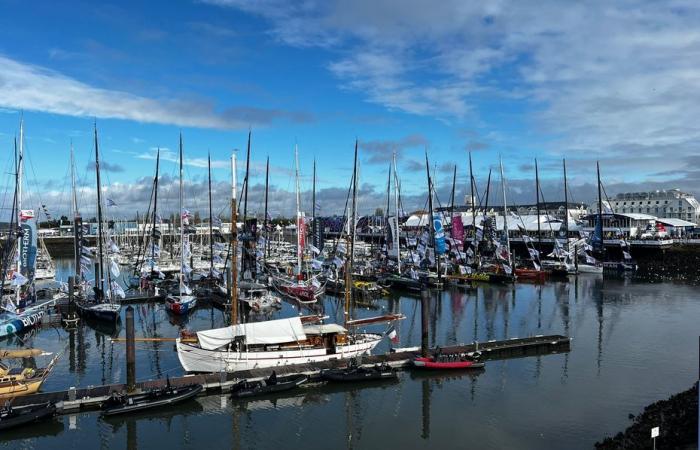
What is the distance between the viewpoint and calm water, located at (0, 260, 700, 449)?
1046 inches

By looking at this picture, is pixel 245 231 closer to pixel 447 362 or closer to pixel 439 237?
pixel 439 237

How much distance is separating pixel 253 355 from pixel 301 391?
4167 mm

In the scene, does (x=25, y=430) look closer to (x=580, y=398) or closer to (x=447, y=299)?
(x=580, y=398)

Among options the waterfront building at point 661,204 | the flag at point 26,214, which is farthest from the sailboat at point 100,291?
the waterfront building at point 661,204

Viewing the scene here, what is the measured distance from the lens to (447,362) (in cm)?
3609

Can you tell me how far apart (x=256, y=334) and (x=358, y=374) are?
7100 millimetres

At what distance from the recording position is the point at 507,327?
51156 millimetres

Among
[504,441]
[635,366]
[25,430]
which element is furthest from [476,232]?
[25,430]

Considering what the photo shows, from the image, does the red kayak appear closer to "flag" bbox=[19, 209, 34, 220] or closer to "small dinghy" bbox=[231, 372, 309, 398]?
"small dinghy" bbox=[231, 372, 309, 398]

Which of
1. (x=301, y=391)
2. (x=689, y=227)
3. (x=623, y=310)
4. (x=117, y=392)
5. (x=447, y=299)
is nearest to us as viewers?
(x=117, y=392)

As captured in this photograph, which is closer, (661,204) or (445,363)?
(445,363)

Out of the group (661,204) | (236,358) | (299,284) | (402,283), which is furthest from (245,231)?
(661,204)

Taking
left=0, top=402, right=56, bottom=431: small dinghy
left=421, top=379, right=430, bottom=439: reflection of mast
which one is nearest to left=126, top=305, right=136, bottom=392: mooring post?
left=0, top=402, right=56, bottom=431: small dinghy

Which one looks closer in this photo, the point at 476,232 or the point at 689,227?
the point at 476,232
